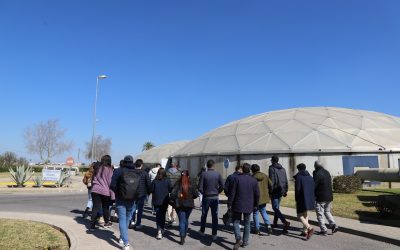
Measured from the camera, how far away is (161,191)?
9516mm

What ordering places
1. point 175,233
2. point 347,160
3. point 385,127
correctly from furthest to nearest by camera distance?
point 385,127, point 347,160, point 175,233

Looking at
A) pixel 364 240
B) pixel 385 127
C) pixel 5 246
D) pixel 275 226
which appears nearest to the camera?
pixel 5 246

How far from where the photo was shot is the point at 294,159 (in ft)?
87.1

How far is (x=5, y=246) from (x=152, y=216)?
6036 millimetres

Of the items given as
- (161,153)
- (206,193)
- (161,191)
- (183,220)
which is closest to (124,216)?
(183,220)

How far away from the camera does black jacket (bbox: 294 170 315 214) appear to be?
9.44m

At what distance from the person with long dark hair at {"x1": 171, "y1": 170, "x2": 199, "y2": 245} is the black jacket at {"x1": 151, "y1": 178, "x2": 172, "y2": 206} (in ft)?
1.28

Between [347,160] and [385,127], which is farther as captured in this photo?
[385,127]

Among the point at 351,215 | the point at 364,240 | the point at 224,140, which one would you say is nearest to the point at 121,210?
the point at 364,240

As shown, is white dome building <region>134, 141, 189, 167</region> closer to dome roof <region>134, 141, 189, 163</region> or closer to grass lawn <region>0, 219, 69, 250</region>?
dome roof <region>134, 141, 189, 163</region>

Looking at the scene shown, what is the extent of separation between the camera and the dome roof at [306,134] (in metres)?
26.9

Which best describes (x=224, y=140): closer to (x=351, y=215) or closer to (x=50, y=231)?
(x=351, y=215)

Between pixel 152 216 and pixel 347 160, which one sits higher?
pixel 347 160

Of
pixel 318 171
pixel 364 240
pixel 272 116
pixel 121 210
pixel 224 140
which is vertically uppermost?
pixel 272 116
